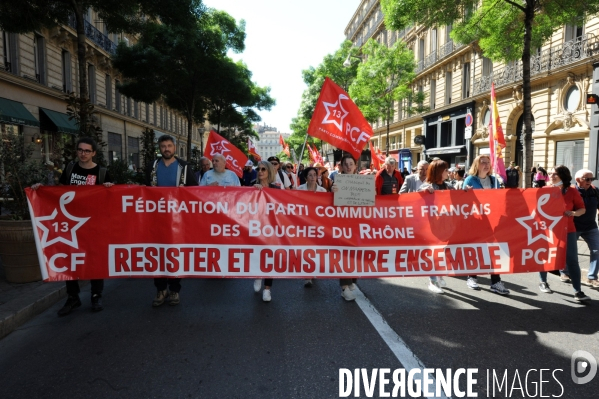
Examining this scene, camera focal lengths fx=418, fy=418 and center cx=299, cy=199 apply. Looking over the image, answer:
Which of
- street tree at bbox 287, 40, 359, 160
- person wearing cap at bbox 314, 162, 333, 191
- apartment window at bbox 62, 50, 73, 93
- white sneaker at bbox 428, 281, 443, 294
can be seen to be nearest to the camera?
white sneaker at bbox 428, 281, 443, 294

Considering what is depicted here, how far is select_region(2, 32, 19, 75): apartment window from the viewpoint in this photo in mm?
17328

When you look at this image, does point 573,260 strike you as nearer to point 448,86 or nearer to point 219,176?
point 219,176

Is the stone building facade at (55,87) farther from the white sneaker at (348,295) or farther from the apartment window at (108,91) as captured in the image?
the white sneaker at (348,295)

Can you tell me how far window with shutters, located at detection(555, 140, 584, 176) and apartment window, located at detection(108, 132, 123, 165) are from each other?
2663 centimetres

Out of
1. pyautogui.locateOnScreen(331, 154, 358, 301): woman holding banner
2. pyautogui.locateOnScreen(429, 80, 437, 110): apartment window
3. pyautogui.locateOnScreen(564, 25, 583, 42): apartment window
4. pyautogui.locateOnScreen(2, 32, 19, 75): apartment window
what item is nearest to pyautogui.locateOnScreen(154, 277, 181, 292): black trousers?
pyautogui.locateOnScreen(331, 154, 358, 301): woman holding banner

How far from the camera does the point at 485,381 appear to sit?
10.7ft

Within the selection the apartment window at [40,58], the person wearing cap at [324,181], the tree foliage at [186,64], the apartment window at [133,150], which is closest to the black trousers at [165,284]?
the person wearing cap at [324,181]

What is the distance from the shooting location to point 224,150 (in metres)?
10.0

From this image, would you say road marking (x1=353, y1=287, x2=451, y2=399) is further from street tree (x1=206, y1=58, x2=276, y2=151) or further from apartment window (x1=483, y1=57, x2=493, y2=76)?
apartment window (x1=483, y1=57, x2=493, y2=76)

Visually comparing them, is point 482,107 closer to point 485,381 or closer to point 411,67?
point 411,67

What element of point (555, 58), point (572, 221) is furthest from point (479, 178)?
point (555, 58)

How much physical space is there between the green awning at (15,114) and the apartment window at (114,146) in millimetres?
10452

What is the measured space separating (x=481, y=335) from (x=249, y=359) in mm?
2312

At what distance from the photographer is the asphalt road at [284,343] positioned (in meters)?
3.19
